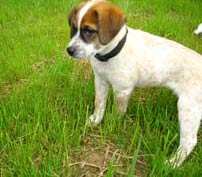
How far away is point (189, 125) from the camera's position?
8.80ft

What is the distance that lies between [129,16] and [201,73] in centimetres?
256

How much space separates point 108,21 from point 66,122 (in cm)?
75

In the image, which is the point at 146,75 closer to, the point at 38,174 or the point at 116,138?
the point at 116,138

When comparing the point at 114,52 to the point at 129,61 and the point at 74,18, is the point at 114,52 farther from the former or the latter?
the point at 74,18

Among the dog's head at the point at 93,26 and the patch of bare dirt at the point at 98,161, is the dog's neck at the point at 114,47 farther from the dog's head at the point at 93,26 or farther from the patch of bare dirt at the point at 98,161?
the patch of bare dirt at the point at 98,161

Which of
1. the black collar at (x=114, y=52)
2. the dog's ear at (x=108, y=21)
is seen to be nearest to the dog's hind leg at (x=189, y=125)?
the black collar at (x=114, y=52)

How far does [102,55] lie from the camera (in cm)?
279

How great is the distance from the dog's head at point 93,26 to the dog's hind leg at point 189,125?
700 mm

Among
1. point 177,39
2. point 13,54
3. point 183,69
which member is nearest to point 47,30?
point 13,54

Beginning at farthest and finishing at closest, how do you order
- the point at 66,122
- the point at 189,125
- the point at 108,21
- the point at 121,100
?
the point at 121,100 → the point at 66,122 → the point at 189,125 → the point at 108,21

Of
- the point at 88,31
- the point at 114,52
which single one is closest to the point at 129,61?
the point at 114,52

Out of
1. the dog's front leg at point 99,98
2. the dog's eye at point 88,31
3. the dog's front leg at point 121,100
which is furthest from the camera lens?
the dog's front leg at point 99,98

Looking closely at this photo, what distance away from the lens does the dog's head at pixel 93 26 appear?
8.43ft

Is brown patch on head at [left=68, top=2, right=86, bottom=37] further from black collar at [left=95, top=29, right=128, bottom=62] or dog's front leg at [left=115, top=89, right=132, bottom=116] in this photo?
dog's front leg at [left=115, top=89, right=132, bottom=116]
